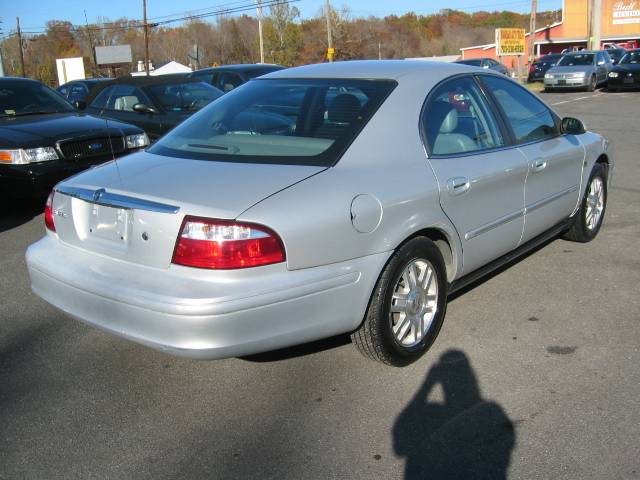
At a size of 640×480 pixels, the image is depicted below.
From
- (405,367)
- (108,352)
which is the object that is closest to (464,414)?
(405,367)

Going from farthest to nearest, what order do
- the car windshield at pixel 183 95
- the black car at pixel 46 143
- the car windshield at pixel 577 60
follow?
the car windshield at pixel 577 60
the car windshield at pixel 183 95
the black car at pixel 46 143

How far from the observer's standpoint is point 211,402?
3283 millimetres

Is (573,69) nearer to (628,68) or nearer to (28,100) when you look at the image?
(628,68)

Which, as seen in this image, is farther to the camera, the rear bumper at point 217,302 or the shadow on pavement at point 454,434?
the rear bumper at point 217,302

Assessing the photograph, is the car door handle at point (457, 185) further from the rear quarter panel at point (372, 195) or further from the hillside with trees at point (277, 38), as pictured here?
the hillside with trees at point (277, 38)

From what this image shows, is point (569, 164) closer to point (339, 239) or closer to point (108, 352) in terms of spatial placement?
point (339, 239)

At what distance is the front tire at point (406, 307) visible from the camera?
3322 mm

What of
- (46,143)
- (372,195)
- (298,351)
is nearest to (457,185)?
(372,195)

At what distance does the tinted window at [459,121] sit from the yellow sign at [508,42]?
3279cm

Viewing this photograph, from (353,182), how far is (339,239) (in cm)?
30

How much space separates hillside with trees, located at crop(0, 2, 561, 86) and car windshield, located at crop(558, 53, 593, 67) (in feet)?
155

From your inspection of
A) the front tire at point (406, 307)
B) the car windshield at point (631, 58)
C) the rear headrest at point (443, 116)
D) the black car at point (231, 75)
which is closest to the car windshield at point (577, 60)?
the car windshield at point (631, 58)

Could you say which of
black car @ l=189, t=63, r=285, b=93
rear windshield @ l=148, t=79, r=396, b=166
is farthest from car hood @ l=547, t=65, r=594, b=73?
rear windshield @ l=148, t=79, r=396, b=166

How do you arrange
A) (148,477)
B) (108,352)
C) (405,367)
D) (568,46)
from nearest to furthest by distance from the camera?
(148,477) < (405,367) < (108,352) < (568,46)
